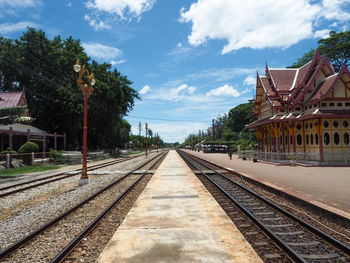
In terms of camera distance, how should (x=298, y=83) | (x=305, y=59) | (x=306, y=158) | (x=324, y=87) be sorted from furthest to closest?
1. (x=305, y=59)
2. (x=298, y=83)
3. (x=324, y=87)
4. (x=306, y=158)

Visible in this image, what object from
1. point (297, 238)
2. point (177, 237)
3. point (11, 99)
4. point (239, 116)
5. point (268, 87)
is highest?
point (239, 116)

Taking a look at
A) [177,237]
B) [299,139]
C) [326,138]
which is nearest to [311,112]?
[326,138]

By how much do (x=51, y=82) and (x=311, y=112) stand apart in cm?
3700

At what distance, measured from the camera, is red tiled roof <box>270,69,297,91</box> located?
2723 centimetres

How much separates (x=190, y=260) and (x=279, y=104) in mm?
24821

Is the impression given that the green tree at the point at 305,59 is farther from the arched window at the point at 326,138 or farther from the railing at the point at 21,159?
the railing at the point at 21,159

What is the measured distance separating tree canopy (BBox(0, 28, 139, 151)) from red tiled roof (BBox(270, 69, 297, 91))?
2589 cm

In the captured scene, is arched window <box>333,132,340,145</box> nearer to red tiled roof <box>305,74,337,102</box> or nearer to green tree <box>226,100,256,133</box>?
red tiled roof <box>305,74,337,102</box>

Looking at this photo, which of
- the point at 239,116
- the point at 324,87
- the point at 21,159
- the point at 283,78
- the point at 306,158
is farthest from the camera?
the point at 239,116

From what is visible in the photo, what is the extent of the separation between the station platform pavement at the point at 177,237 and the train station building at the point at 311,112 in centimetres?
1650

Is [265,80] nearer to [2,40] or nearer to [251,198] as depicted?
[251,198]

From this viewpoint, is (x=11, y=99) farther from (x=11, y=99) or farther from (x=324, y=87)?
(x=324, y=87)

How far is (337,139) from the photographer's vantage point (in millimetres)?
20266

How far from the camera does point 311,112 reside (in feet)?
68.6
